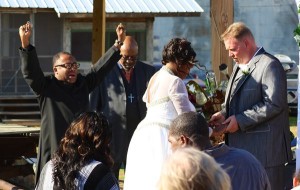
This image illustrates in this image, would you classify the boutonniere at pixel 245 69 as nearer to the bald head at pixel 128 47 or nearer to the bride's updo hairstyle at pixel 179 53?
the bride's updo hairstyle at pixel 179 53

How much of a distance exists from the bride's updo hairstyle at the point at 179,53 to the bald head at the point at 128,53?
1580 mm

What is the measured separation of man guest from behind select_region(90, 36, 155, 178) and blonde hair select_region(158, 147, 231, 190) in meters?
5.35

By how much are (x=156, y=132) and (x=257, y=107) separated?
859 millimetres

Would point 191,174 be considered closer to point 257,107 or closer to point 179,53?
point 179,53

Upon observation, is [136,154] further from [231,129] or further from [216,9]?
[216,9]

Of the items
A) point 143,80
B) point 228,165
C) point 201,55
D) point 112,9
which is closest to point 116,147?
point 143,80

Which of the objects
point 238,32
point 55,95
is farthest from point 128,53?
point 238,32

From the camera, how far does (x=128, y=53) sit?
877cm

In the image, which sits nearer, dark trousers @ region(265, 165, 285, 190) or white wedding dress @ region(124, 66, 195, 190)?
white wedding dress @ region(124, 66, 195, 190)

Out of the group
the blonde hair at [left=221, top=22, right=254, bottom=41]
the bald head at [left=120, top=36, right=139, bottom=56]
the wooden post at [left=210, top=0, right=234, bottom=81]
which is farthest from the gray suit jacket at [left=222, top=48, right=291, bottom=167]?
the wooden post at [left=210, top=0, right=234, bottom=81]

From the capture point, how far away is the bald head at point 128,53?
8633 mm

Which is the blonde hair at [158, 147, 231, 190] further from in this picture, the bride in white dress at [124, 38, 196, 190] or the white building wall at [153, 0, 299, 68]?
the white building wall at [153, 0, 299, 68]

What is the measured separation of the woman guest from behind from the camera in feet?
16.7

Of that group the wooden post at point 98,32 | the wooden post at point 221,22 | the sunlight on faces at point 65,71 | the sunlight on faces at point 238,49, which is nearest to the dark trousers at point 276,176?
the sunlight on faces at point 238,49
